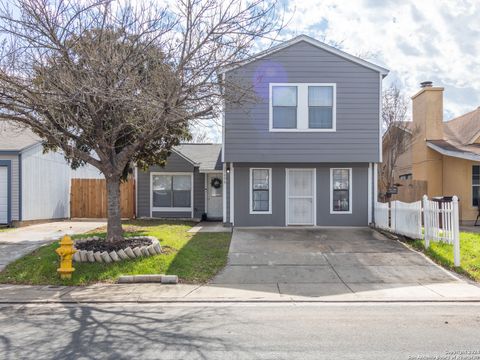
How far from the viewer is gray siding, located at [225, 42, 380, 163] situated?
1512 cm

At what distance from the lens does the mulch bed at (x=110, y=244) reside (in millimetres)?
10570

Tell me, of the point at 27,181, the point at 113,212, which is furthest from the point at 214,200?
the point at 113,212

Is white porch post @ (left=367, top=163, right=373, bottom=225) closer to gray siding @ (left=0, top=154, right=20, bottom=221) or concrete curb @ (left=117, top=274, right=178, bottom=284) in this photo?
concrete curb @ (left=117, top=274, right=178, bottom=284)

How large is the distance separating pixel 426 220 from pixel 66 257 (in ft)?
29.1

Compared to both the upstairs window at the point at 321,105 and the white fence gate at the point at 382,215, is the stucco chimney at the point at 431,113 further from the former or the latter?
the upstairs window at the point at 321,105

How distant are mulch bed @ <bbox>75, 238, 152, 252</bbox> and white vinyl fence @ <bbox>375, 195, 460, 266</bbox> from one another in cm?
719

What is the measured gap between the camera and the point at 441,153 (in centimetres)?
1866

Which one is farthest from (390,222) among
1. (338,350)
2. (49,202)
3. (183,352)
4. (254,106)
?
(49,202)

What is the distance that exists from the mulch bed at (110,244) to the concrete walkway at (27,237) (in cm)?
175

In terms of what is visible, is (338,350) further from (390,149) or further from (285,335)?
(390,149)

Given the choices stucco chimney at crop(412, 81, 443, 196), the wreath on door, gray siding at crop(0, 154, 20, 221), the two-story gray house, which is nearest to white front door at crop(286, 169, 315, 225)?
the two-story gray house

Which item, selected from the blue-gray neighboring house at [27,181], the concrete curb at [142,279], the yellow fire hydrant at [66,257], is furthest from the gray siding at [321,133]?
the blue-gray neighboring house at [27,181]

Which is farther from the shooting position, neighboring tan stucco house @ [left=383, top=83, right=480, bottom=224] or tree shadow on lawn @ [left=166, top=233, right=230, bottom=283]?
neighboring tan stucco house @ [left=383, top=83, right=480, bottom=224]

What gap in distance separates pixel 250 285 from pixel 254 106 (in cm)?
749
